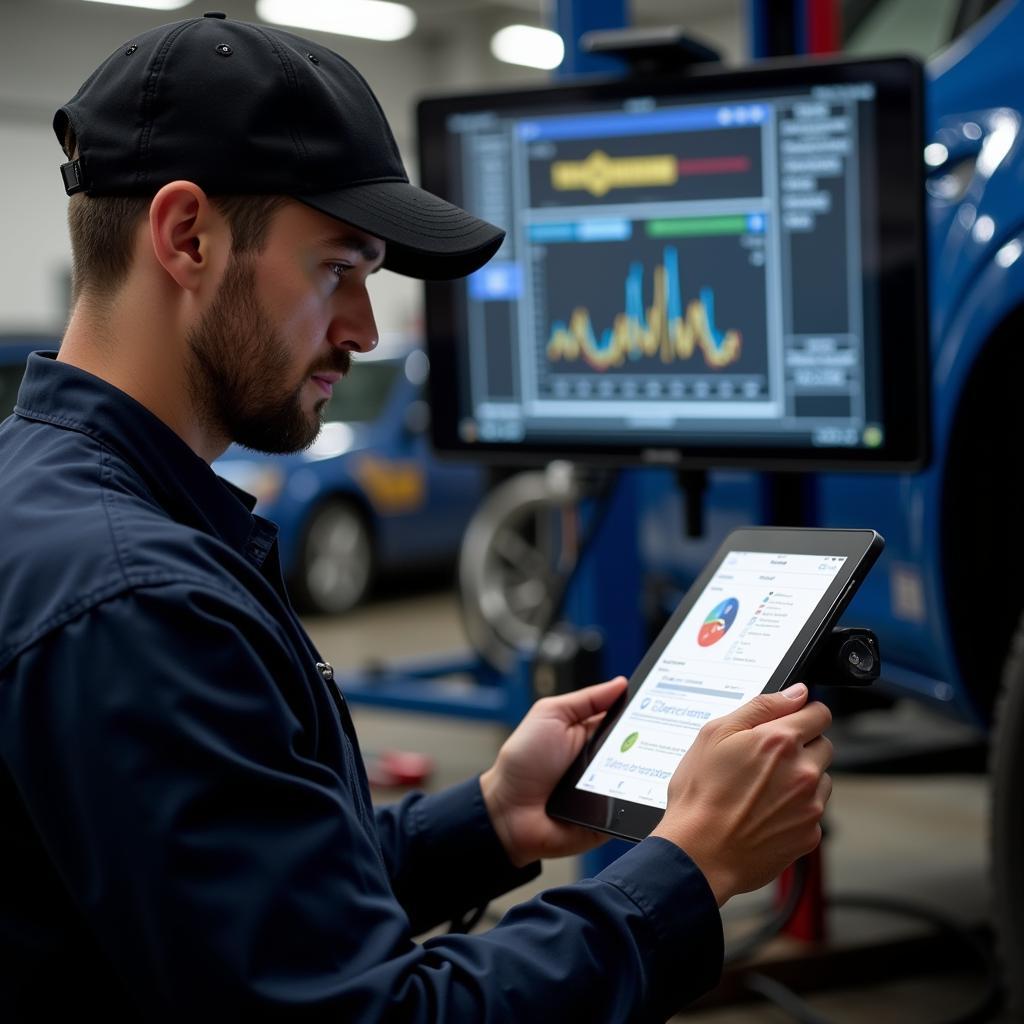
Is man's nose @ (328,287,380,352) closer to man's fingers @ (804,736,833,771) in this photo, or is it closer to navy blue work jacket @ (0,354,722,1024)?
navy blue work jacket @ (0,354,722,1024)

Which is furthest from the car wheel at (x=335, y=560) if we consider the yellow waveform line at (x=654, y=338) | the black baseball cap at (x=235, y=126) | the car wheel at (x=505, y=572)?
the black baseball cap at (x=235, y=126)

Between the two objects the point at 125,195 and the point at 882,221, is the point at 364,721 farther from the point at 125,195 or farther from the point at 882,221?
the point at 125,195

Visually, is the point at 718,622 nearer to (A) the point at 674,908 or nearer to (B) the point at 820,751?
(B) the point at 820,751

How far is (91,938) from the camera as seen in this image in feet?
3.38

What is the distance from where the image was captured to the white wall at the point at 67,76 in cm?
1146

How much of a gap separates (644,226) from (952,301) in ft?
1.84

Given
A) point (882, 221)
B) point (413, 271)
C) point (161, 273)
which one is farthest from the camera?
point (882, 221)

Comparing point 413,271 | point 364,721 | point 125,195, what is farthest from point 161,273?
point 364,721

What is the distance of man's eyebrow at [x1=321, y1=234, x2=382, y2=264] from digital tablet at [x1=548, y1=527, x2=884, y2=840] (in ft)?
1.55

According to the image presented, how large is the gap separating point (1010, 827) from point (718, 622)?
108 centimetres

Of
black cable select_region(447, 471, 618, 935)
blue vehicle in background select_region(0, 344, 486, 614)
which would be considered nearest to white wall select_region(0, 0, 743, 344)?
blue vehicle in background select_region(0, 344, 486, 614)

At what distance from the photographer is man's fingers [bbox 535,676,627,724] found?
1.51 metres

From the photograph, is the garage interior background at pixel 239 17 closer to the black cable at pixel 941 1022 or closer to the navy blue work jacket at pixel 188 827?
the black cable at pixel 941 1022

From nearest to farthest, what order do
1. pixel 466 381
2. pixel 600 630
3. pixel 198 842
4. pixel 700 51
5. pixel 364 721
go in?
pixel 198 842 → pixel 700 51 → pixel 466 381 → pixel 600 630 → pixel 364 721
